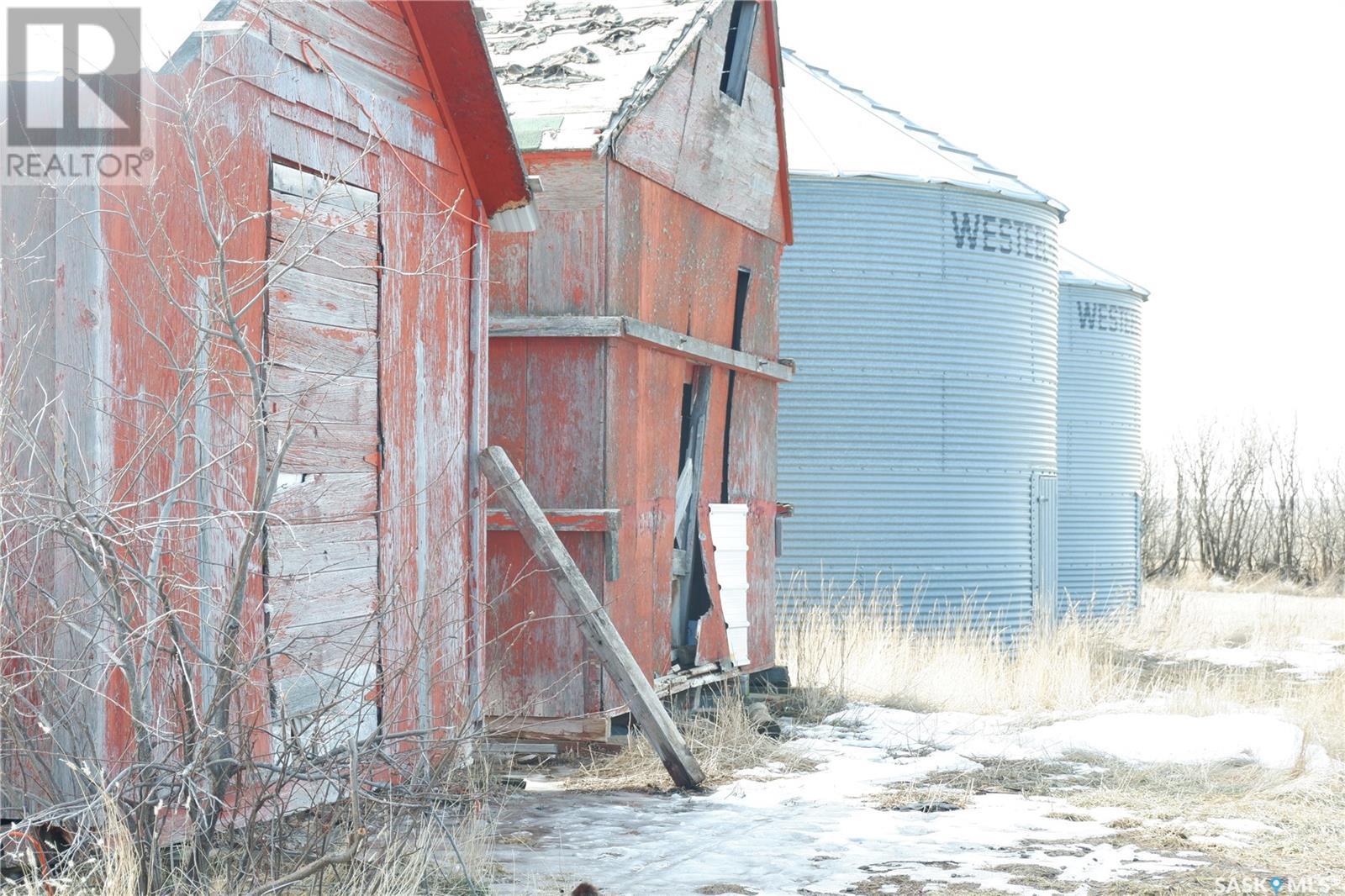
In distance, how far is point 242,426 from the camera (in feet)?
18.9

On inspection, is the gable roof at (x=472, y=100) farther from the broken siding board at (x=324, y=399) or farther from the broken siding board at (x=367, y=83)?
the broken siding board at (x=324, y=399)

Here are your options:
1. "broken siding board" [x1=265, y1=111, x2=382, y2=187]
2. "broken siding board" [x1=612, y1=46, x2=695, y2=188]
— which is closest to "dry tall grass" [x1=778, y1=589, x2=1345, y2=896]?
"broken siding board" [x1=612, y1=46, x2=695, y2=188]

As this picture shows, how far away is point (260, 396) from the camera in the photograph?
4738 mm

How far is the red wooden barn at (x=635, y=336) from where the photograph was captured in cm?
864

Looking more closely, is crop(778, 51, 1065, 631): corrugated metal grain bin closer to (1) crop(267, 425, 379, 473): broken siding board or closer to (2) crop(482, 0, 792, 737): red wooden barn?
Answer: (2) crop(482, 0, 792, 737): red wooden barn

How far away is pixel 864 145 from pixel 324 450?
10.5m

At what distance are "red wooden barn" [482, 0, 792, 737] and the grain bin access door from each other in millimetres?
5794

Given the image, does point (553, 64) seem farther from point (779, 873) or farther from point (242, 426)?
point (779, 873)

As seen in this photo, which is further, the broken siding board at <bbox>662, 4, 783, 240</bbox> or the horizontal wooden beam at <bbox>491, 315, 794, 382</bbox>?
the broken siding board at <bbox>662, 4, 783, 240</bbox>

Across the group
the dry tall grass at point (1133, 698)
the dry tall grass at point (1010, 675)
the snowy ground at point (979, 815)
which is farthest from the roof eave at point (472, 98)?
the dry tall grass at point (1010, 675)

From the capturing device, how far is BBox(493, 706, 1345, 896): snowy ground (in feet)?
20.1

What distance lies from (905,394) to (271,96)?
9.53 metres

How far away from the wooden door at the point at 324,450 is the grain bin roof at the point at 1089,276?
14.0 meters

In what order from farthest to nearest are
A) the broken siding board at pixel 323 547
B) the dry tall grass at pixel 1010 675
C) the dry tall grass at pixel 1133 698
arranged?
the dry tall grass at pixel 1010 675, the dry tall grass at pixel 1133 698, the broken siding board at pixel 323 547
